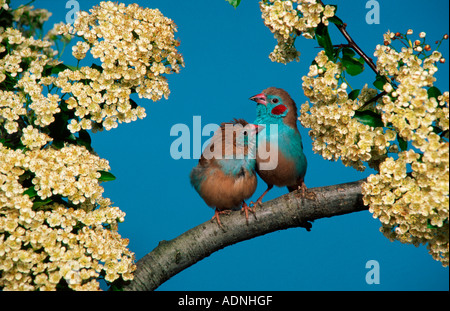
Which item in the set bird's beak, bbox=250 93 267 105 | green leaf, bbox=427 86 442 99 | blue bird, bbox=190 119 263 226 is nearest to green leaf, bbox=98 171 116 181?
blue bird, bbox=190 119 263 226

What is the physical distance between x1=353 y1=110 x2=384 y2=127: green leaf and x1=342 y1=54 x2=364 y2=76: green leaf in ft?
0.57

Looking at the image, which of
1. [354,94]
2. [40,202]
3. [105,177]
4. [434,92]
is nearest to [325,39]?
[354,94]

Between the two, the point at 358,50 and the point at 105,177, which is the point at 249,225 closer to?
the point at 105,177

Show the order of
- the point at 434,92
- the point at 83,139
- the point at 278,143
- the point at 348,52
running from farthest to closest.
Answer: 1. the point at 278,143
2. the point at 83,139
3. the point at 348,52
4. the point at 434,92

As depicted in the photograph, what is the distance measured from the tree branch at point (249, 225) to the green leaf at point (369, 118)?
378mm

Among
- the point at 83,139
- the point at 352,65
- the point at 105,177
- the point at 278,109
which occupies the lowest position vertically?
the point at 105,177

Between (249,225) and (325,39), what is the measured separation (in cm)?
95

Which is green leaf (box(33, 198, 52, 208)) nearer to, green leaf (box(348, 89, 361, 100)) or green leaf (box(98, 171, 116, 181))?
green leaf (box(98, 171, 116, 181))

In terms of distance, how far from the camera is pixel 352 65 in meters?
2.15

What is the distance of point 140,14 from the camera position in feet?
7.52

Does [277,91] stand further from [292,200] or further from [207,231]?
[207,231]

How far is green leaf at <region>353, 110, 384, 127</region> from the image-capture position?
213 centimetres
